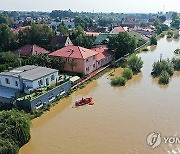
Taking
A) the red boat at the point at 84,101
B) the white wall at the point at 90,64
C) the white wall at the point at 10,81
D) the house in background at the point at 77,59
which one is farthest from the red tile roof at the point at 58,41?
the red boat at the point at 84,101

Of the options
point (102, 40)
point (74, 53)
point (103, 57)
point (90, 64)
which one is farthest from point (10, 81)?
point (102, 40)

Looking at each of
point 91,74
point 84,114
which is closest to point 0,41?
point 91,74

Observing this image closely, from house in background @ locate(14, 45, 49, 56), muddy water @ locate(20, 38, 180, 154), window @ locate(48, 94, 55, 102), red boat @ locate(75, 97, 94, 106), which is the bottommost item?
muddy water @ locate(20, 38, 180, 154)

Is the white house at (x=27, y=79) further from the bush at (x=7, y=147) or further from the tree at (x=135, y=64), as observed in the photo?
the tree at (x=135, y=64)

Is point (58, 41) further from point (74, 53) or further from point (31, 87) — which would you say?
point (31, 87)

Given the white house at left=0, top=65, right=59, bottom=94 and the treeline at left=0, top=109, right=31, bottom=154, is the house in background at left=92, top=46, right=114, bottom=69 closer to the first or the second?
the white house at left=0, top=65, right=59, bottom=94

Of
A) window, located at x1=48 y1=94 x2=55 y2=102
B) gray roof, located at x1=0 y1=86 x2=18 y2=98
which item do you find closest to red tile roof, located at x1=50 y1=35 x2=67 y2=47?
gray roof, located at x1=0 y1=86 x2=18 y2=98

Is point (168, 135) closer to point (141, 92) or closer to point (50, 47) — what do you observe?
point (141, 92)
